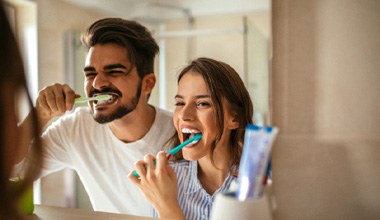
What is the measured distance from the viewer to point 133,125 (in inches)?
27.7

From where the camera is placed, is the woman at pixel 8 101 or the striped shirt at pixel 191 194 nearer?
the woman at pixel 8 101

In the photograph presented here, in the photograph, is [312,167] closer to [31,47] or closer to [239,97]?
[239,97]

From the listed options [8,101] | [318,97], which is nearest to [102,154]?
[8,101]

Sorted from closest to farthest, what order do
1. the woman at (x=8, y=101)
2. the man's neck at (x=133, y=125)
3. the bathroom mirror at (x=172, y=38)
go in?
the woman at (x=8, y=101) < the bathroom mirror at (x=172, y=38) < the man's neck at (x=133, y=125)

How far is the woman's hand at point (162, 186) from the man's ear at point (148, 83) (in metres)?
0.12

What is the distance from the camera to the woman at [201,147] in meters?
0.59

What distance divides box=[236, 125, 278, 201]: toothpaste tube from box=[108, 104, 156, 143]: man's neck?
26 cm

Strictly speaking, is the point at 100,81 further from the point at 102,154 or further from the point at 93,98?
the point at 102,154

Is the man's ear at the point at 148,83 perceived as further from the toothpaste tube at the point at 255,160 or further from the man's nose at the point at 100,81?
the toothpaste tube at the point at 255,160

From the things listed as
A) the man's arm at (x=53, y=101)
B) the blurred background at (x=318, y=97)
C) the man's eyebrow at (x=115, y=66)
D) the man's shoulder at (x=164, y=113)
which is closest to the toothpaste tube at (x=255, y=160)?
the blurred background at (x=318, y=97)

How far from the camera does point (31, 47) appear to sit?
0.76m

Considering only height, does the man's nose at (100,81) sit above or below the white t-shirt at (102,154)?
above

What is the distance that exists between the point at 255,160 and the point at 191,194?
21cm

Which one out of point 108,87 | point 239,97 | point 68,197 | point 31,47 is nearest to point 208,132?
point 239,97
